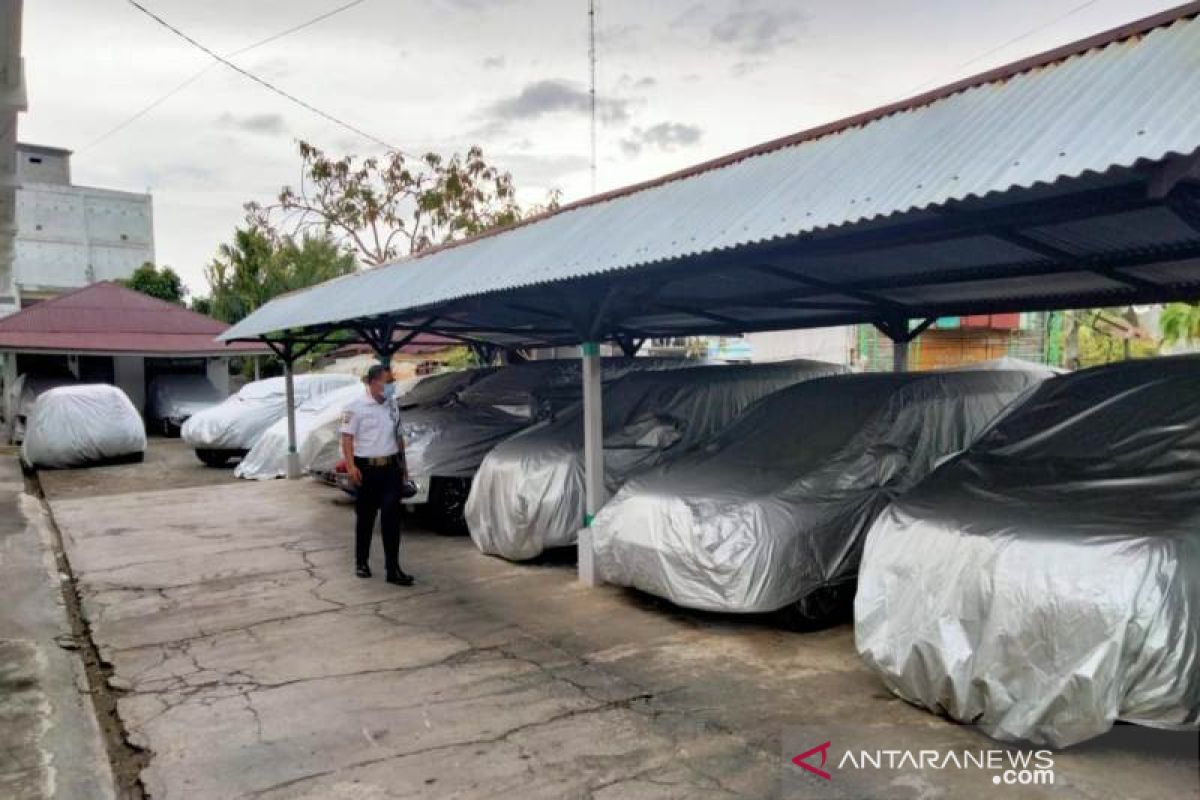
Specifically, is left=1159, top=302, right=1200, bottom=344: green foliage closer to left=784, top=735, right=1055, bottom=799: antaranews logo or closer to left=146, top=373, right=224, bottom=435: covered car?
left=784, top=735, right=1055, bottom=799: antaranews logo

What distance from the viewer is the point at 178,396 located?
20.4 m

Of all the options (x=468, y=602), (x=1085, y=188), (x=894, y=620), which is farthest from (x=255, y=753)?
(x=1085, y=188)

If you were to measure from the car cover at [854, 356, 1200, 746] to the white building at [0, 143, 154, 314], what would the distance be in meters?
37.7

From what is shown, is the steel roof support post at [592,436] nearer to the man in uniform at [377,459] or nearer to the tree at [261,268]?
the man in uniform at [377,459]

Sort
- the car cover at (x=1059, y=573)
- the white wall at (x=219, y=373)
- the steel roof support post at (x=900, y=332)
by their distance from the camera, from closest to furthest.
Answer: the car cover at (x=1059, y=573) < the steel roof support post at (x=900, y=332) < the white wall at (x=219, y=373)

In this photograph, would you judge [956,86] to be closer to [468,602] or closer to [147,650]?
[468,602]

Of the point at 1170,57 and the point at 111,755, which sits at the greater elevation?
the point at 1170,57

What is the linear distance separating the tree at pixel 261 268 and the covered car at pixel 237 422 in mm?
12616

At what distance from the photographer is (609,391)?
312 inches

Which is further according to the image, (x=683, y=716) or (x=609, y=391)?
(x=609, y=391)

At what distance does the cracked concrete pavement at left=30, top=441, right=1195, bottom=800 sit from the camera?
3344mm

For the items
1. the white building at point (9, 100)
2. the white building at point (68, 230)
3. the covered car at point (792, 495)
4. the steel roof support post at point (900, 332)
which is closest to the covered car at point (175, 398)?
the white building at point (9, 100)

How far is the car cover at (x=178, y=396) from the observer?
19812 millimetres

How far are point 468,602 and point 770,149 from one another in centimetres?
379
